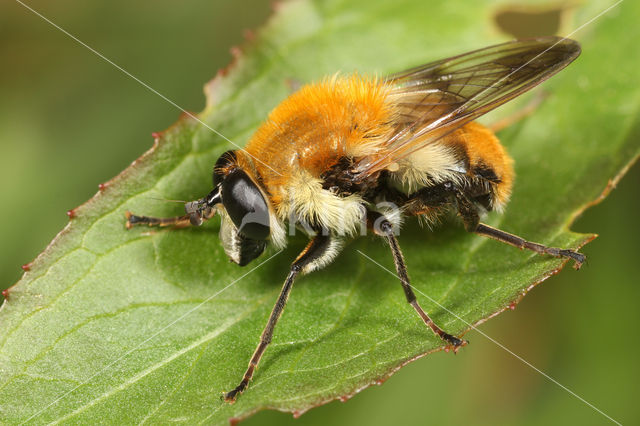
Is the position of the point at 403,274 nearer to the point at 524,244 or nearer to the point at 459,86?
the point at 524,244

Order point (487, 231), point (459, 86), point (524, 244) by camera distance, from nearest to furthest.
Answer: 1. point (524, 244)
2. point (487, 231)
3. point (459, 86)

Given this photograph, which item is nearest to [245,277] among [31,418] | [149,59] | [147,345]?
[147,345]

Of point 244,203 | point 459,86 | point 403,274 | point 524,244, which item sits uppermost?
point 244,203

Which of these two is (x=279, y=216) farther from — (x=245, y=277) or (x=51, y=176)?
(x=51, y=176)

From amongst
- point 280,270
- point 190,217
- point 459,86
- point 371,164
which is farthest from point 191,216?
point 459,86

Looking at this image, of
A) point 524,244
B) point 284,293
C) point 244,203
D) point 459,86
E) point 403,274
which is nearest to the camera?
point 244,203

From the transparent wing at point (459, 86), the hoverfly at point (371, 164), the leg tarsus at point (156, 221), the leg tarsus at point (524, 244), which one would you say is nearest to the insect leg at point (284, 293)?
the hoverfly at point (371, 164)

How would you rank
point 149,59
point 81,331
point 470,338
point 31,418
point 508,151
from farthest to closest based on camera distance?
1. point 149,59
2. point 470,338
3. point 508,151
4. point 81,331
5. point 31,418

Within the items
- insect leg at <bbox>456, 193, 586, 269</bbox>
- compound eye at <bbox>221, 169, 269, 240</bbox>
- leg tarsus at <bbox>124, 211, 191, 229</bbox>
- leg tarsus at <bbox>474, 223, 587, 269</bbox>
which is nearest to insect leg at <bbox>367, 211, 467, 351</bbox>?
insect leg at <bbox>456, 193, 586, 269</bbox>
